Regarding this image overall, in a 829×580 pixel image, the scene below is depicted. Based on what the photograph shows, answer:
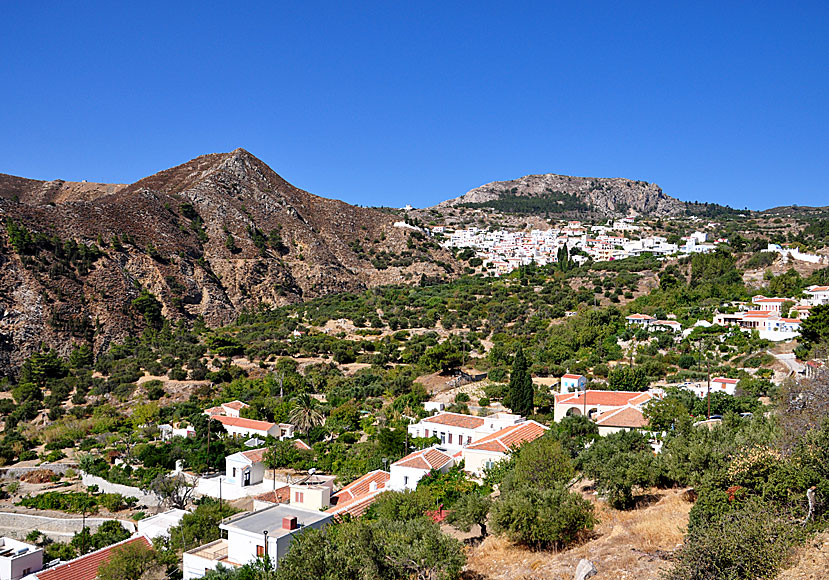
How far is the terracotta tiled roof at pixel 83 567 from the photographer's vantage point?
1823 cm

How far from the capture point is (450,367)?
4391cm

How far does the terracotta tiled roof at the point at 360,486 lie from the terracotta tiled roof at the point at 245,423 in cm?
1046

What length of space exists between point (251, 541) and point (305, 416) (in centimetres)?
1700

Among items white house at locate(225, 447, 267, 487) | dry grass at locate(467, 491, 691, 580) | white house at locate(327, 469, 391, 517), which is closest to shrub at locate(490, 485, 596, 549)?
→ dry grass at locate(467, 491, 691, 580)

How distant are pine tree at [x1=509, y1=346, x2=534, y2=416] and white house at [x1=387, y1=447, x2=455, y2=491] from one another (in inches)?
341

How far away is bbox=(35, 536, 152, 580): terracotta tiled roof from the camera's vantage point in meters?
18.2

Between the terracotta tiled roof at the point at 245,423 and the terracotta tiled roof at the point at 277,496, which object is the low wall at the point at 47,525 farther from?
the terracotta tiled roof at the point at 245,423

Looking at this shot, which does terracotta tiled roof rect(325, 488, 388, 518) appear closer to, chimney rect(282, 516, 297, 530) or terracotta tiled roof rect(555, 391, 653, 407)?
chimney rect(282, 516, 297, 530)

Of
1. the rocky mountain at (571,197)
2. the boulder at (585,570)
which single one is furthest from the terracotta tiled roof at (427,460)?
the rocky mountain at (571,197)

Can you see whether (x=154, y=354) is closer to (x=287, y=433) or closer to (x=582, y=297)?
(x=287, y=433)

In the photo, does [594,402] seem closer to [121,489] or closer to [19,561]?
[121,489]

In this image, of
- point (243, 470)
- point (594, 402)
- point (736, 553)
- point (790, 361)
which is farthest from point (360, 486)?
point (790, 361)

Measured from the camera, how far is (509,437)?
81.2 ft

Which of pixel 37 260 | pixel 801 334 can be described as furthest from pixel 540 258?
pixel 37 260
